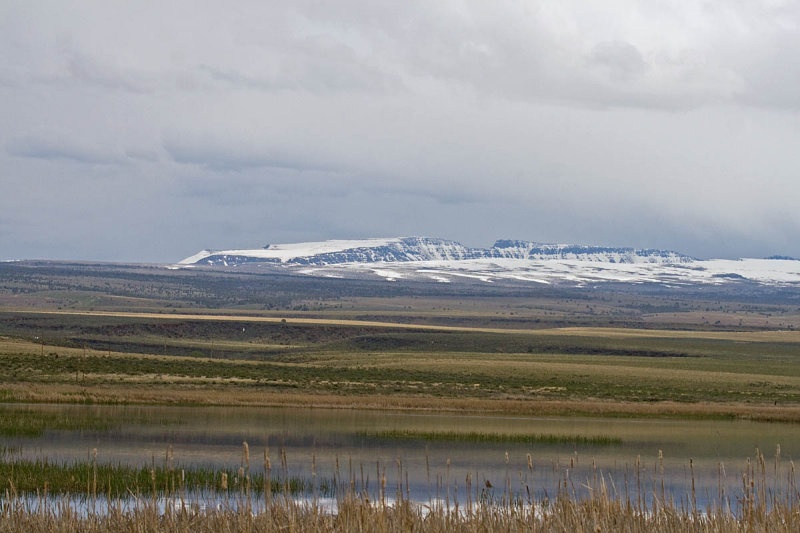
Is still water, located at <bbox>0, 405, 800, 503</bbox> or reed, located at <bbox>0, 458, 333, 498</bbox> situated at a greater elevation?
reed, located at <bbox>0, 458, 333, 498</bbox>

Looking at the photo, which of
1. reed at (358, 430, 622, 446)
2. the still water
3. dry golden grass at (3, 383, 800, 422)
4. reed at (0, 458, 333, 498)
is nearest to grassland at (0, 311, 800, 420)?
dry golden grass at (3, 383, 800, 422)

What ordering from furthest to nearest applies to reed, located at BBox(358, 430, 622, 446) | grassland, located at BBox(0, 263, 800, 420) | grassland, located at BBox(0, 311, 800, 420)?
1. grassland, located at BBox(0, 311, 800, 420)
2. grassland, located at BBox(0, 263, 800, 420)
3. reed, located at BBox(358, 430, 622, 446)

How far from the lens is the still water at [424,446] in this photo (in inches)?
1056

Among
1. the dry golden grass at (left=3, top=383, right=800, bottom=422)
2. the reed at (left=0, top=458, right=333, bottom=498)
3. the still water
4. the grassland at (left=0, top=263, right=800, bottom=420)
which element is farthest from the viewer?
the grassland at (left=0, top=263, right=800, bottom=420)

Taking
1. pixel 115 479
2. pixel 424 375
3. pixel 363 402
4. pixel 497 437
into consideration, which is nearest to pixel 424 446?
pixel 497 437

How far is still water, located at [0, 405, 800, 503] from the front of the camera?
88.0 feet

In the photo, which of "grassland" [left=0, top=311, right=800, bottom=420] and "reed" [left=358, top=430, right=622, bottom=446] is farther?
"grassland" [left=0, top=311, right=800, bottom=420]

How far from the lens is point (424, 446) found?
32656 millimetres

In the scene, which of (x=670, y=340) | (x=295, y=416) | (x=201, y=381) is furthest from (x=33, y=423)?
(x=670, y=340)

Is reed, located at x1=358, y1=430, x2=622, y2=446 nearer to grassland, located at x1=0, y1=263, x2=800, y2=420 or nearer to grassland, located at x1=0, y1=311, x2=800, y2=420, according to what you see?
grassland, located at x1=0, y1=263, x2=800, y2=420

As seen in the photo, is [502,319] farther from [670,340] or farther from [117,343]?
[117,343]

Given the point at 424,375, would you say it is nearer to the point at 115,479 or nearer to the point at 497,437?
the point at 497,437

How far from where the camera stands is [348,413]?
4334 centimetres

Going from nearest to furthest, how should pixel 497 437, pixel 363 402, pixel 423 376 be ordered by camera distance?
pixel 497 437, pixel 363 402, pixel 423 376
